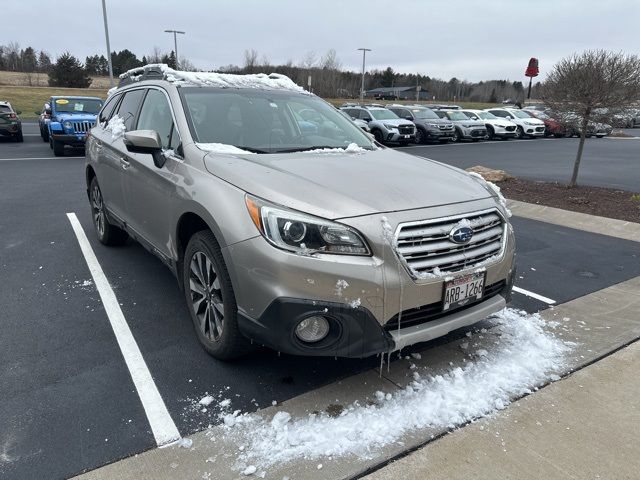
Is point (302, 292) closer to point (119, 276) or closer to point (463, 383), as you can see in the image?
point (463, 383)

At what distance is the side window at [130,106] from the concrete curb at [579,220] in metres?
6.11

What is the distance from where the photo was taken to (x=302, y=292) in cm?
253

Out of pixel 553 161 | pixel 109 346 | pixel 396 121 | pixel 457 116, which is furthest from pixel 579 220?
pixel 457 116

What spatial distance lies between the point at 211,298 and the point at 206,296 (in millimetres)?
71

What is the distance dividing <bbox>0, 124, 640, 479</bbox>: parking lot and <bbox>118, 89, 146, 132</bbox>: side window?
148cm

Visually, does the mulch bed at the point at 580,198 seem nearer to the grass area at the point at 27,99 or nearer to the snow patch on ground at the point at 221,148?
the snow patch on ground at the point at 221,148

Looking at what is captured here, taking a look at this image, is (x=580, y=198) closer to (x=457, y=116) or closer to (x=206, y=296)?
(x=206, y=296)

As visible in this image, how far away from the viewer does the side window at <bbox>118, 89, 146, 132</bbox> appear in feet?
15.1

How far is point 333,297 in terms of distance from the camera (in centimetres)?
254

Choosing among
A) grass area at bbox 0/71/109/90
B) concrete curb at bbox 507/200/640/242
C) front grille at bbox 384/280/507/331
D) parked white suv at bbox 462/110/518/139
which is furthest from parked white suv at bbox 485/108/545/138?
grass area at bbox 0/71/109/90

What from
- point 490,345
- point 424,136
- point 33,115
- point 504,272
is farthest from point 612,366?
point 33,115

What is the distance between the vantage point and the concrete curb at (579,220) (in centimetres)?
696

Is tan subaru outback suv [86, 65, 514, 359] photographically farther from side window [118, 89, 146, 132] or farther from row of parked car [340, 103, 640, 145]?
row of parked car [340, 103, 640, 145]

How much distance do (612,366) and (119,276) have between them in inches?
168
